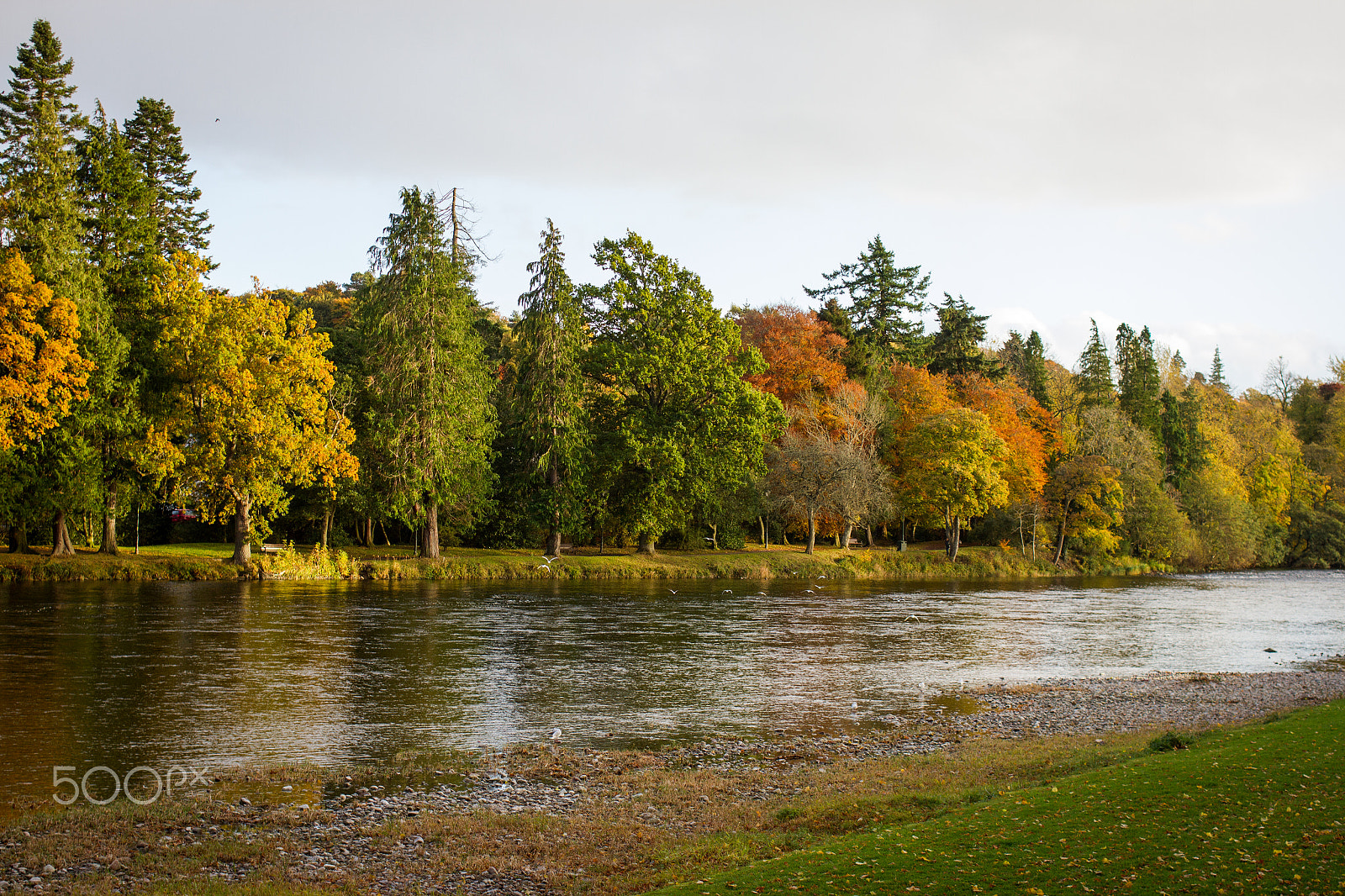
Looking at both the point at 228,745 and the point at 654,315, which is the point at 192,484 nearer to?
the point at 654,315

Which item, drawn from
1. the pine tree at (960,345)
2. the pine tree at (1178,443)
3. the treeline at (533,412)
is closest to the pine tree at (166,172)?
the treeline at (533,412)

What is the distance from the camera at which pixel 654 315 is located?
61594 mm

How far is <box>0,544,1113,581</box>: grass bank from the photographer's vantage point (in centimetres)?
4322

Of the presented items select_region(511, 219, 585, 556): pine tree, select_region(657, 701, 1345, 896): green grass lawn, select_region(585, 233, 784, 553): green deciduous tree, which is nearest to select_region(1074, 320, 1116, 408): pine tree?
select_region(585, 233, 784, 553): green deciduous tree

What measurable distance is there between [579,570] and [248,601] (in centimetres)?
2168

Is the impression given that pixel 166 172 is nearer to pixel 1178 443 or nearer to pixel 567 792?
pixel 567 792

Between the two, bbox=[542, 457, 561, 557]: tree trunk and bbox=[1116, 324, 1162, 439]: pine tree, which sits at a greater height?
bbox=[1116, 324, 1162, 439]: pine tree

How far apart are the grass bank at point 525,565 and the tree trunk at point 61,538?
26.1 inches

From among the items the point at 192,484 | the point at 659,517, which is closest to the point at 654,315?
the point at 659,517

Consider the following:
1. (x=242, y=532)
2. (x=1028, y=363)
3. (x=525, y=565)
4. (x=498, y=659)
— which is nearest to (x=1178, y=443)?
(x=1028, y=363)

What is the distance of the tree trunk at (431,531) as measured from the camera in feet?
175

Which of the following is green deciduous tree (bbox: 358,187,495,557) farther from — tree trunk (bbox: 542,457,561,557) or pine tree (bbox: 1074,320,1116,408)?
pine tree (bbox: 1074,320,1116,408)

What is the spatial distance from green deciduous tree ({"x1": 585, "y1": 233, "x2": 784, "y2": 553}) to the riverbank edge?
388cm

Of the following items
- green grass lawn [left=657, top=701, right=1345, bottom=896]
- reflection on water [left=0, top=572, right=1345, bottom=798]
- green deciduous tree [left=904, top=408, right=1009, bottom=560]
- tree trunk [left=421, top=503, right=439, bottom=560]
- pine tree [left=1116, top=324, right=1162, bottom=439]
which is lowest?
reflection on water [left=0, top=572, right=1345, bottom=798]
